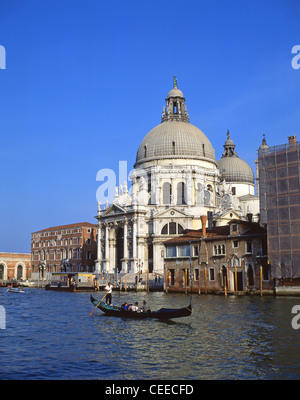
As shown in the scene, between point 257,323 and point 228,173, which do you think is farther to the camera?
point 228,173

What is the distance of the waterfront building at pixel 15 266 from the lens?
3688 inches

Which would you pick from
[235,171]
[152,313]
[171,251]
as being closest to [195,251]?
[171,251]

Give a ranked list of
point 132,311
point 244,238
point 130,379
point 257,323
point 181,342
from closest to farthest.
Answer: point 130,379 < point 181,342 < point 257,323 < point 132,311 < point 244,238

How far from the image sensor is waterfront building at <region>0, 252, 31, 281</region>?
9369cm

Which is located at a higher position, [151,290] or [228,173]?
[228,173]

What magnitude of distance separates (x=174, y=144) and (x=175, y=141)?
50 centimetres

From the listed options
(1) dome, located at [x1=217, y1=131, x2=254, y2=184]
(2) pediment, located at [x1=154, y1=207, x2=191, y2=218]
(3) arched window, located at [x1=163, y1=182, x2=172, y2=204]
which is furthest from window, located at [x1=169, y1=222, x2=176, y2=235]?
(1) dome, located at [x1=217, y1=131, x2=254, y2=184]

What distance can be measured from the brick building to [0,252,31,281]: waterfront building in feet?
16.1

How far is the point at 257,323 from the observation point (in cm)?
2145

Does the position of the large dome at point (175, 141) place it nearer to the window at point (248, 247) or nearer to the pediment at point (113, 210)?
the pediment at point (113, 210)

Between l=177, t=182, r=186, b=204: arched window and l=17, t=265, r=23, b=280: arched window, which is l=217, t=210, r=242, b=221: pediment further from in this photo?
l=17, t=265, r=23, b=280: arched window
